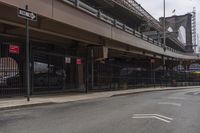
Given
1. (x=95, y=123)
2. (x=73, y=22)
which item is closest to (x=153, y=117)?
(x=95, y=123)

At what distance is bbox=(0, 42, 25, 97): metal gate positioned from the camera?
22312mm

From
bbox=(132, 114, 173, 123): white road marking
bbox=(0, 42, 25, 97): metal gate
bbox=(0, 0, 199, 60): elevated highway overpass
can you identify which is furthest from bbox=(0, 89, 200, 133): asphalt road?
bbox=(0, 0, 199, 60): elevated highway overpass

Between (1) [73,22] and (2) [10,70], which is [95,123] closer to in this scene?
(2) [10,70]

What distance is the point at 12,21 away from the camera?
70.6 ft

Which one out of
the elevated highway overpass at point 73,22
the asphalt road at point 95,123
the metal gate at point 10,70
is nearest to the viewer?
the asphalt road at point 95,123

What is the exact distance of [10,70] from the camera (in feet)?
75.8

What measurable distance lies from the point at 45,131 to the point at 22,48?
52.0 ft

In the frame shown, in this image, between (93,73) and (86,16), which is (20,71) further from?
(93,73)

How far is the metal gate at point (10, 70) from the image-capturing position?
22.3 metres

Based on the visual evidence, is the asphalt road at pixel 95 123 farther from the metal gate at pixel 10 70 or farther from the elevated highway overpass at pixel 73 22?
the elevated highway overpass at pixel 73 22

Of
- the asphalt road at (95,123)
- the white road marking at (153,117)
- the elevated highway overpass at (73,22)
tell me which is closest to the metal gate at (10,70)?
the elevated highway overpass at (73,22)

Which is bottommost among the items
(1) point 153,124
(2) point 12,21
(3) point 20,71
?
(1) point 153,124

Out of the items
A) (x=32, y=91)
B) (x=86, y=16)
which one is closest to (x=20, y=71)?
(x=32, y=91)

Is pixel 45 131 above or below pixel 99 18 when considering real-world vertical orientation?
below
